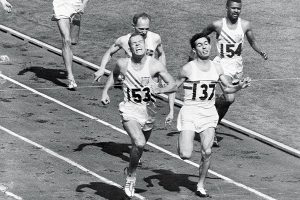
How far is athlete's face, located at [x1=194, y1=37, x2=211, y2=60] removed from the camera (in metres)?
15.9

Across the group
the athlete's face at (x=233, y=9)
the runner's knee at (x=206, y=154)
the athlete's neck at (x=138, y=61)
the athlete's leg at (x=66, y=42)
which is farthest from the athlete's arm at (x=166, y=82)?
the athlete's leg at (x=66, y=42)

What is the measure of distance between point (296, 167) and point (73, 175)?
3995 millimetres

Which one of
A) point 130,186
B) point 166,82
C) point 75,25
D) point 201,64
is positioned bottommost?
point 130,186

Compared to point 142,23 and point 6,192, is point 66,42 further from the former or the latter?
point 6,192

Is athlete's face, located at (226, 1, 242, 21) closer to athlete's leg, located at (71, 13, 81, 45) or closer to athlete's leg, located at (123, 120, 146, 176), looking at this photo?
athlete's leg, located at (123, 120, 146, 176)

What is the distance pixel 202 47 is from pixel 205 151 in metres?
1.65

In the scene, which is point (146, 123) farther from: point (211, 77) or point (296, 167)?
point (296, 167)

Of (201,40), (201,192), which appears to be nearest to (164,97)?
(201,40)

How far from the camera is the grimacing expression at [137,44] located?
15.7 meters

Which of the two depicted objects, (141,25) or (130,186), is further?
(141,25)

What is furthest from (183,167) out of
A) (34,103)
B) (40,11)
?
(40,11)

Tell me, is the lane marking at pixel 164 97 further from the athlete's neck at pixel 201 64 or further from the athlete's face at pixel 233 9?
the athlete's neck at pixel 201 64

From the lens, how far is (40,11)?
2872 centimetres

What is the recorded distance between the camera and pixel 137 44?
1573 cm
